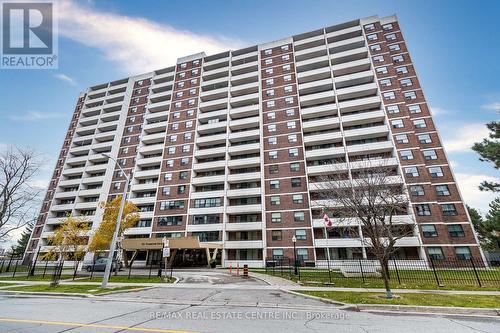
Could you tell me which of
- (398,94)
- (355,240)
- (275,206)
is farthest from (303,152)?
(398,94)

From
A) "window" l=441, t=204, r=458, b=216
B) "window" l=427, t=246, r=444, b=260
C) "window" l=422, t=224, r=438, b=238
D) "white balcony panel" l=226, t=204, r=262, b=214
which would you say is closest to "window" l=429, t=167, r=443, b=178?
"window" l=441, t=204, r=458, b=216

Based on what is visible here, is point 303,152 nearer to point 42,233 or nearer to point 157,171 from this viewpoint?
point 157,171

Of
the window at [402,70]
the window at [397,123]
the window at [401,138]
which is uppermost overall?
the window at [402,70]

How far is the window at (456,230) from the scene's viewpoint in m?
30.6

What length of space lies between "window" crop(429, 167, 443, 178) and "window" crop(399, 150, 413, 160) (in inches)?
144

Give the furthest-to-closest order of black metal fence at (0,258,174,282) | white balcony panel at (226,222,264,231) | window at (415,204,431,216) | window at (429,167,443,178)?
white balcony panel at (226,222,264,231) → window at (429,167,443,178) → window at (415,204,431,216) → black metal fence at (0,258,174,282)

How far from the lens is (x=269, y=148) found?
4159 centimetres

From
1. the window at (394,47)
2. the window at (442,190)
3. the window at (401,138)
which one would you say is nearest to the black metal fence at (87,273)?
the window at (401,138)

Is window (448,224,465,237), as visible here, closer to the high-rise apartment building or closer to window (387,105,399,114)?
the high-rise apartment building

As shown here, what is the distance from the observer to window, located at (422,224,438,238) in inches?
1197

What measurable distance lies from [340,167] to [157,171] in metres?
33.8

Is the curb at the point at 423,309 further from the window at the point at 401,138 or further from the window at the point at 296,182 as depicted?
the window at the point at 401,138

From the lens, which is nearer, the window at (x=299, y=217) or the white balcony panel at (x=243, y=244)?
the white balcony panel at (x=243, y=244)

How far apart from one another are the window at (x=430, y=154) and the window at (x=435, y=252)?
43.7 feet
